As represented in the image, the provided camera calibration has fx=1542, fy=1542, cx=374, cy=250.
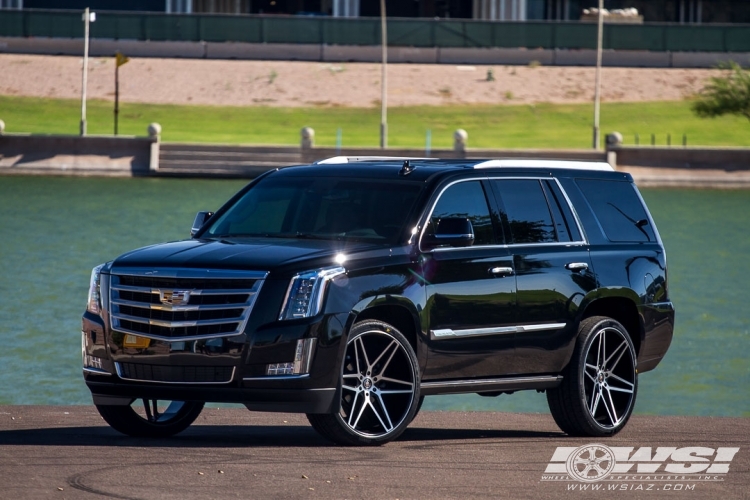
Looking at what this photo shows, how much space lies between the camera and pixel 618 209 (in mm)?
12445

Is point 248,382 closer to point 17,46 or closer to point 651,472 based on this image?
point 651,472

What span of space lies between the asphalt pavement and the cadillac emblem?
37.0 inches

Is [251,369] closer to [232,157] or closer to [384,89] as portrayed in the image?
[232,157]

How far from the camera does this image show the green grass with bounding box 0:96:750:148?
8019 centimetres

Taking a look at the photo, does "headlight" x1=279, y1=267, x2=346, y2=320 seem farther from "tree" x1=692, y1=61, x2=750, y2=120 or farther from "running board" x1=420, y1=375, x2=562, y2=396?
"tree" x1=692, y1=61, x2=750, y2=120

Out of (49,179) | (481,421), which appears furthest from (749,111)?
(481,421)

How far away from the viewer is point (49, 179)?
6888cm

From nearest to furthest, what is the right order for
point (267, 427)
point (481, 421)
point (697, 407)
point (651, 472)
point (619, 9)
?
1. point (651, 472)
2. point (267, 427)
3. point (481, 421)
4. point (697, 407)
5. point (619, 9)

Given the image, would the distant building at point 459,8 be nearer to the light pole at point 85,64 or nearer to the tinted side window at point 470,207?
the light pole at point 85,64

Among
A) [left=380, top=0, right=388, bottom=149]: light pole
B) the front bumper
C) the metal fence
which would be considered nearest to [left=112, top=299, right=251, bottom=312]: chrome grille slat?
the front bumper

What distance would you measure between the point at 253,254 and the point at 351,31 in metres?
81.4

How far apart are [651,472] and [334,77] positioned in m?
80.7

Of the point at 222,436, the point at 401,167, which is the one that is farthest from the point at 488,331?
the point at 222,436

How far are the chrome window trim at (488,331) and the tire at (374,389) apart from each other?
1.19 ft
